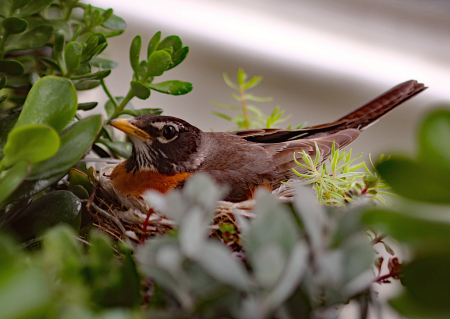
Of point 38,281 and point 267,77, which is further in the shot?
point 267,77

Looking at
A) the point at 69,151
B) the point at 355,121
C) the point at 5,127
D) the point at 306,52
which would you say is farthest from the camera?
the point at 306,52

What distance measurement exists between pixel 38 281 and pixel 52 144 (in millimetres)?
106

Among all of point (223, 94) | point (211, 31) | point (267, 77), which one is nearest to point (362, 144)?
point (267, 77)

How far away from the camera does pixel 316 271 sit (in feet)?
0.80

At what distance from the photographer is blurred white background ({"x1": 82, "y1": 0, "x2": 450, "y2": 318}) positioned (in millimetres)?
1501

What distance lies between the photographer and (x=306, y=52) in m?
1.50

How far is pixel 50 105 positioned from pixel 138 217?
235mm

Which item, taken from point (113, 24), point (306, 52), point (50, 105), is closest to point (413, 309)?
point (50, 105)

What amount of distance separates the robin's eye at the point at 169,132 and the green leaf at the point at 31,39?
9.6 inches

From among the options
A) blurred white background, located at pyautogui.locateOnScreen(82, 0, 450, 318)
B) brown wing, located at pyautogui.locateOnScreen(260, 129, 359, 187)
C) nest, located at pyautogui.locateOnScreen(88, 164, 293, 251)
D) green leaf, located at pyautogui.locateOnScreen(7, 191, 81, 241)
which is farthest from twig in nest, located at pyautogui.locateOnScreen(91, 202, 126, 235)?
blurred white background, located at pyautogui.locateOnScreen(82, 0, 450, 318)

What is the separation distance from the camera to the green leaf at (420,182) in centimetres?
20

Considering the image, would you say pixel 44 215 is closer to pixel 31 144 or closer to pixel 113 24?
pixel 31 144

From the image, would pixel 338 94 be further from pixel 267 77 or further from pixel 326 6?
pixel 326 6

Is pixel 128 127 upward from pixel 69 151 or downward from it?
downward
